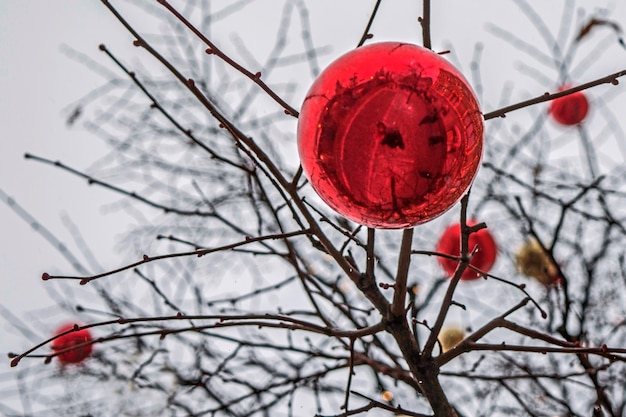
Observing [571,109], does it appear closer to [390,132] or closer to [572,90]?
[572,90]

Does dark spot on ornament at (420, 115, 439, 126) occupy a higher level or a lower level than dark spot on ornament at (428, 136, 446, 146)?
higher

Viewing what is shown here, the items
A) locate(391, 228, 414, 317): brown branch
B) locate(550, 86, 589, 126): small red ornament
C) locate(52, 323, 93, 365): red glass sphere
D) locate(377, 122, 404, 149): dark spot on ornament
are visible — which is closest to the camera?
locate(377, 122, 404, 149): dark spot on ornament

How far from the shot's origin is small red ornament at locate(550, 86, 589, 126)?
3.02 metres

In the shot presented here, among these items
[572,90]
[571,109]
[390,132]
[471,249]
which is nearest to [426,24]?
[572,90]

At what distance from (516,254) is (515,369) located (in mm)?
615

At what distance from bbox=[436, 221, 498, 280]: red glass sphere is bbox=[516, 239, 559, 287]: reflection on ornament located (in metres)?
0.65

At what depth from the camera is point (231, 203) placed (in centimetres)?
344

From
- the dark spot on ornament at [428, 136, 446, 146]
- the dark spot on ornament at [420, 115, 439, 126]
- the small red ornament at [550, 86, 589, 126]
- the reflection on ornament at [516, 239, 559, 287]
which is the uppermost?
the small red ornament at [550, 86, 589, 126]

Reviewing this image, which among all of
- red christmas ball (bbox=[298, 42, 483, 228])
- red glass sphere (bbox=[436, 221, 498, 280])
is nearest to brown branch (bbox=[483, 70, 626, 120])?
red christmas ball (bbox=[298, 42, 483, 228])

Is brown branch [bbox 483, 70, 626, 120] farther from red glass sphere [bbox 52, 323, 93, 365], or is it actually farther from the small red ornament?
red glass sphere [bbox 52, 323, 93, 365]

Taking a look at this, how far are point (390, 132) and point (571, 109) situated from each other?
220 cm

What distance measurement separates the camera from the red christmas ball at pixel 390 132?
120 centimetres

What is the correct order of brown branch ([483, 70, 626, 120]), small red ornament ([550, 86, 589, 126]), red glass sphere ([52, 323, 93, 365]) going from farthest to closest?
small red ornament ([550, 86, 589, 126]), red glass sphere ([52, 323, 93, 365]), brown branch ([483, 70, 626, 120])

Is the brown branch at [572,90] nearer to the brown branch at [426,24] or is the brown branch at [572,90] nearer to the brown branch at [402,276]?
the brown branch at [426,24]
